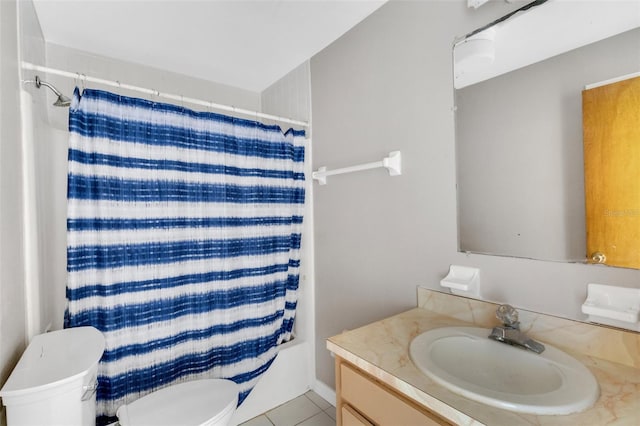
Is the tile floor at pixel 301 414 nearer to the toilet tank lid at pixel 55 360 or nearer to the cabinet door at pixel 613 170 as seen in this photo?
the toilet tank lid at pixel 55 360

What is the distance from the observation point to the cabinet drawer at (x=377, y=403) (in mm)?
780

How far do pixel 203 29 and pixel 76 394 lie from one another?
6.22 ft

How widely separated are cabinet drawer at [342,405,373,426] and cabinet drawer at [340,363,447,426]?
0.02 metres

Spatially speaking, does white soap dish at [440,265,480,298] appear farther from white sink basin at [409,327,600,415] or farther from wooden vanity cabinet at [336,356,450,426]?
wooden vanity cabinet at [336,356,450,426]

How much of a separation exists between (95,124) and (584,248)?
6.50 ft

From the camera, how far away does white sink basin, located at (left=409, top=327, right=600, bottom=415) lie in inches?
26.8

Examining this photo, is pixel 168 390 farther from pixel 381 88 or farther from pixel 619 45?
pixel 619 45

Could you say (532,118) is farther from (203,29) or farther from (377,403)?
(203,29)

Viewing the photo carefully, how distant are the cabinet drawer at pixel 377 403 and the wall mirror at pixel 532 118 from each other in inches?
26.3

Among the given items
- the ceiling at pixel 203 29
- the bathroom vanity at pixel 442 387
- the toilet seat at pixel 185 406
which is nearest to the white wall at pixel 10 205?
the toilet seat at pixel 185 406

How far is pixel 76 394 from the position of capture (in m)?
0.88

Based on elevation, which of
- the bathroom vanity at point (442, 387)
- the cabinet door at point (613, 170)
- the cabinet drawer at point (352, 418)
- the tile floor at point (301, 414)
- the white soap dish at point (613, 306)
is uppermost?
the cabinet door at point (613, 170)

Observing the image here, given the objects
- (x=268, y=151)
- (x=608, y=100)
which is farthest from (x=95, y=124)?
(x=608, y=100)

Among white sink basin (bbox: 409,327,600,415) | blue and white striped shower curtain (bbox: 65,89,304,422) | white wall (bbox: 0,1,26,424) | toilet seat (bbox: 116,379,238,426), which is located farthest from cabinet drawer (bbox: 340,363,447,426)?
white wall (bbox: 0,1,26,424)
